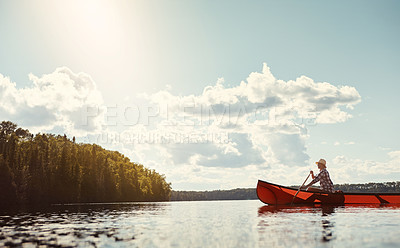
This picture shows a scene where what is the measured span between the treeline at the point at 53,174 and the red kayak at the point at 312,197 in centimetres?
6120

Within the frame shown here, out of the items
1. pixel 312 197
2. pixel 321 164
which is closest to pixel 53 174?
pixel 312 197

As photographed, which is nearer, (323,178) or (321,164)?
(321,164)

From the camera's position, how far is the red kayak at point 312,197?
30953 mm

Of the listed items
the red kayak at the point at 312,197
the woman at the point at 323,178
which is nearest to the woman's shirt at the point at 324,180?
the woman at the point at 323,178

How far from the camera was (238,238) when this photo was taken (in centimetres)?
1224

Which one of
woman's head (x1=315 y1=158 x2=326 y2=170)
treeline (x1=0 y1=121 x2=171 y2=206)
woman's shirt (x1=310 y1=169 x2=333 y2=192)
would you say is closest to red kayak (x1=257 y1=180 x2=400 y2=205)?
woman's shirt (x1=310 y1=169 x2=333 y2=192)

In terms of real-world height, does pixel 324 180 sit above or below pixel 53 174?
below

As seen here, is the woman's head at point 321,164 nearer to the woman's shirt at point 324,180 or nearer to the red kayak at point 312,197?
the woman's shirt at point 324,180

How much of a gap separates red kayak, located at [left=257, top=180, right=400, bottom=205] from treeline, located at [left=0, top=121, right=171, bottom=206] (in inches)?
2410

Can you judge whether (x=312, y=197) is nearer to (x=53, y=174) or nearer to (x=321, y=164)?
(x=321, y=164)

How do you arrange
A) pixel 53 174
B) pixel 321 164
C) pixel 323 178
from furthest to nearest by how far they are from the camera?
pixel 53 174
pixel 323 178
pixel 321 164

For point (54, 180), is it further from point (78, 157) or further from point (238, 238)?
point (238, 238)

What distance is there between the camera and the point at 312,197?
31484 millimetres

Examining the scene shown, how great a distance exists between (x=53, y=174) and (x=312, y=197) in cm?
7715
